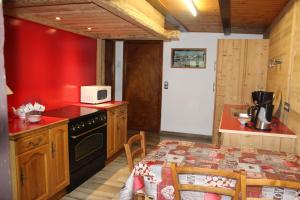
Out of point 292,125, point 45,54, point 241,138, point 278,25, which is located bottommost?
point 241,138

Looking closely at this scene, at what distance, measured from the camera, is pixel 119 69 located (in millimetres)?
6066

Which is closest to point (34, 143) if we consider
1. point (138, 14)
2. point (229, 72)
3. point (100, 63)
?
point (138, 14)

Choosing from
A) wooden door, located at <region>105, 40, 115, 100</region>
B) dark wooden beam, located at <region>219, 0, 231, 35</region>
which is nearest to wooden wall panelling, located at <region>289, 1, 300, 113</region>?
dark wooden beam, located at <region>219, 0, 231, 35</region>

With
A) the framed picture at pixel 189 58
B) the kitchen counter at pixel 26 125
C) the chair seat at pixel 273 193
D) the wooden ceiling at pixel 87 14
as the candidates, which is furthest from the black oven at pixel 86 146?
the framed picture at pixel 189 58

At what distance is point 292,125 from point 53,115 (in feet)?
8.61

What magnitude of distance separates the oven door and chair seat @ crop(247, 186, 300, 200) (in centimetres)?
207

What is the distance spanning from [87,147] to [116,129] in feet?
A: 2.75

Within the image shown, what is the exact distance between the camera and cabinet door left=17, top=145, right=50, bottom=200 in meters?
2.26

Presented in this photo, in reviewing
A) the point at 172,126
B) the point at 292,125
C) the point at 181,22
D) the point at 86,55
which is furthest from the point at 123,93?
the point at 292,125

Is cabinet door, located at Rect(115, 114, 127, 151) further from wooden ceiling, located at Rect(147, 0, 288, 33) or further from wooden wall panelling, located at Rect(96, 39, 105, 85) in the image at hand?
wooden ceiling, located at Rect(147, 0, 288, 33)

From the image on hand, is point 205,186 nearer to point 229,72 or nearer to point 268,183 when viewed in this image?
point 268,183

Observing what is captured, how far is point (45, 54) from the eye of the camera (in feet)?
10.7

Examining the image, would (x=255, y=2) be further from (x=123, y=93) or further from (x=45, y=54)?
(x=123, y=93)

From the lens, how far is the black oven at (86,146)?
299cm
